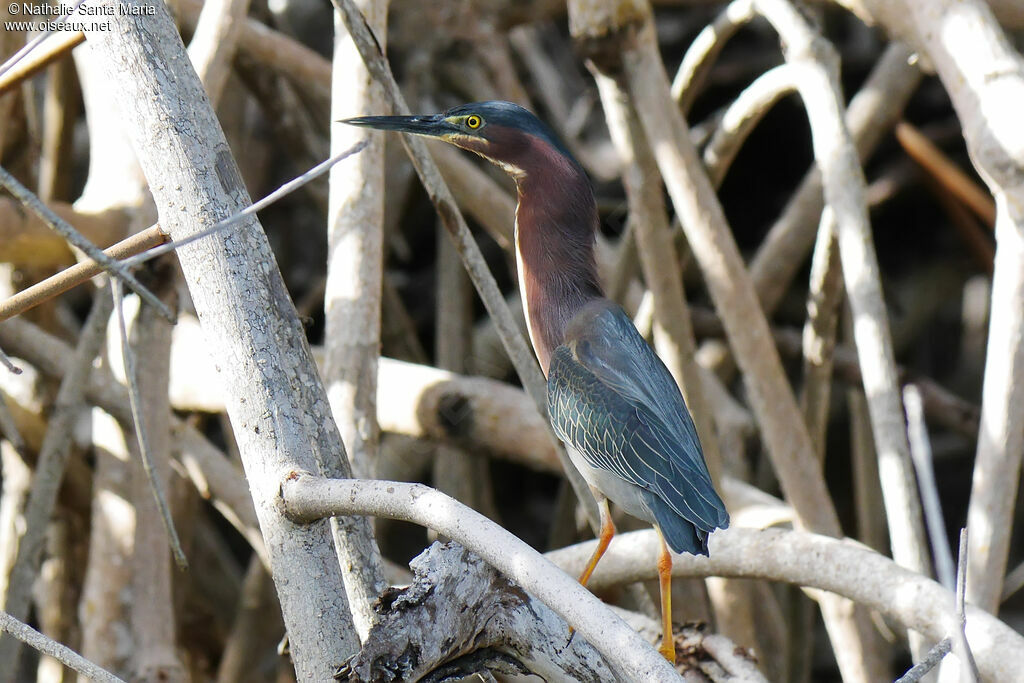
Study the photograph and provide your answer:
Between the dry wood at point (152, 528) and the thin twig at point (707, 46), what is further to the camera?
the thin twig at point (707, 46)

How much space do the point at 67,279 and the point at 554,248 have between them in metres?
0.80

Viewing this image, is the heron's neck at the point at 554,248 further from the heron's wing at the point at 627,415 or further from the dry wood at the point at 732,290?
the dry wood at the point at 732,290

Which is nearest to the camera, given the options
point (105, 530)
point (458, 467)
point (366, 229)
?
point (366, 229)

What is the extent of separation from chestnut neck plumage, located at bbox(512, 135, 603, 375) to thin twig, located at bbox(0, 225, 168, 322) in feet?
2.17

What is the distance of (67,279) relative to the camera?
1.15 meters

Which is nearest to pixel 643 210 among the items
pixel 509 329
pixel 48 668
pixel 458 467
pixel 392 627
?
pixel 509 329

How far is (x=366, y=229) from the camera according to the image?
1.77 meters

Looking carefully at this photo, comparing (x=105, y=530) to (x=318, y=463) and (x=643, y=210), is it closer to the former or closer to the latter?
(x=318, y=463)

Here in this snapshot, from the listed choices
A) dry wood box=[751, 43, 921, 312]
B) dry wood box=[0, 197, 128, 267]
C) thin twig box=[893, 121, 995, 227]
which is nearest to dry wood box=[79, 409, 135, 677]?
dry wood box=[0, 197, 128, 267]

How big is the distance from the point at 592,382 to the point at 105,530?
125 centimetres

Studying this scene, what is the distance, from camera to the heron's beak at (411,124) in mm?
1471

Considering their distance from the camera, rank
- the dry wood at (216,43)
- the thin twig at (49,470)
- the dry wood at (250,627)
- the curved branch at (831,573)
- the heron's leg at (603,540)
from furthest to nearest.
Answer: the dry wood at (250,627), the dry wood at (216,43), the thin twig at (49,470), the heron's leg at (603,540), the curved branch at (831,573)

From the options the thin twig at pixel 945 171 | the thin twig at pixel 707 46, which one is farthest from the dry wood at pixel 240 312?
the thin twig at pixel 945 171

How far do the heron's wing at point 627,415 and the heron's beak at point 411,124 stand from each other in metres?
0.39
